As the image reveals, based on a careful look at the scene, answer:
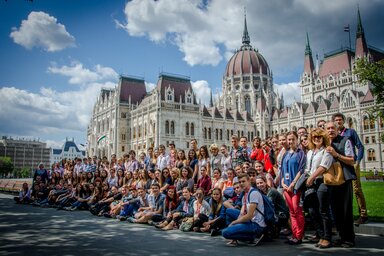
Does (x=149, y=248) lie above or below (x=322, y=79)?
below

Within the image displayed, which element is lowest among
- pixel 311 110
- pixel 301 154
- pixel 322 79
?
pixel 301 154

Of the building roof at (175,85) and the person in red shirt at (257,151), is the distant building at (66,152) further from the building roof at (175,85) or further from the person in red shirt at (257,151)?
the person in red shirt at (257,151)

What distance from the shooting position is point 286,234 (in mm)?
7121

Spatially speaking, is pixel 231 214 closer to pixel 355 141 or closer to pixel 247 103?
pixel 355 141

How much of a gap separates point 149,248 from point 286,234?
3.25 m

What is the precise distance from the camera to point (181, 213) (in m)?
8.20

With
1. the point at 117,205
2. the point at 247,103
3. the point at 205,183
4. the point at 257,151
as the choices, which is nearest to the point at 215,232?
the point at 205,183

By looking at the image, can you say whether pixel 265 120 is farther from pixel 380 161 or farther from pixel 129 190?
pixel 129 190

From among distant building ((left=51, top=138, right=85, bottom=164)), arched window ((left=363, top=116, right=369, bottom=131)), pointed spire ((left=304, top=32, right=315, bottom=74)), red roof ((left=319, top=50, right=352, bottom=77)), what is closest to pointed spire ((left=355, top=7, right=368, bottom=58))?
red roof ((left=319, top=50, right=352, bottom=77))

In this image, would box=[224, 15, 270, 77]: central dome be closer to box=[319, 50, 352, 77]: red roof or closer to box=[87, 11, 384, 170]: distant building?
box=[87, 11, 384, 170]: distant building

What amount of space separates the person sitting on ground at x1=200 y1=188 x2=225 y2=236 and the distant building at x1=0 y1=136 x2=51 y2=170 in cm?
13908

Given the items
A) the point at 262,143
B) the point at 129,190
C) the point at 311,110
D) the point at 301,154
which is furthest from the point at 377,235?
the point at 311,110

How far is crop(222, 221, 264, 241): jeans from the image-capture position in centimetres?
605

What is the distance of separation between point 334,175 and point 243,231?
2.03 meters
